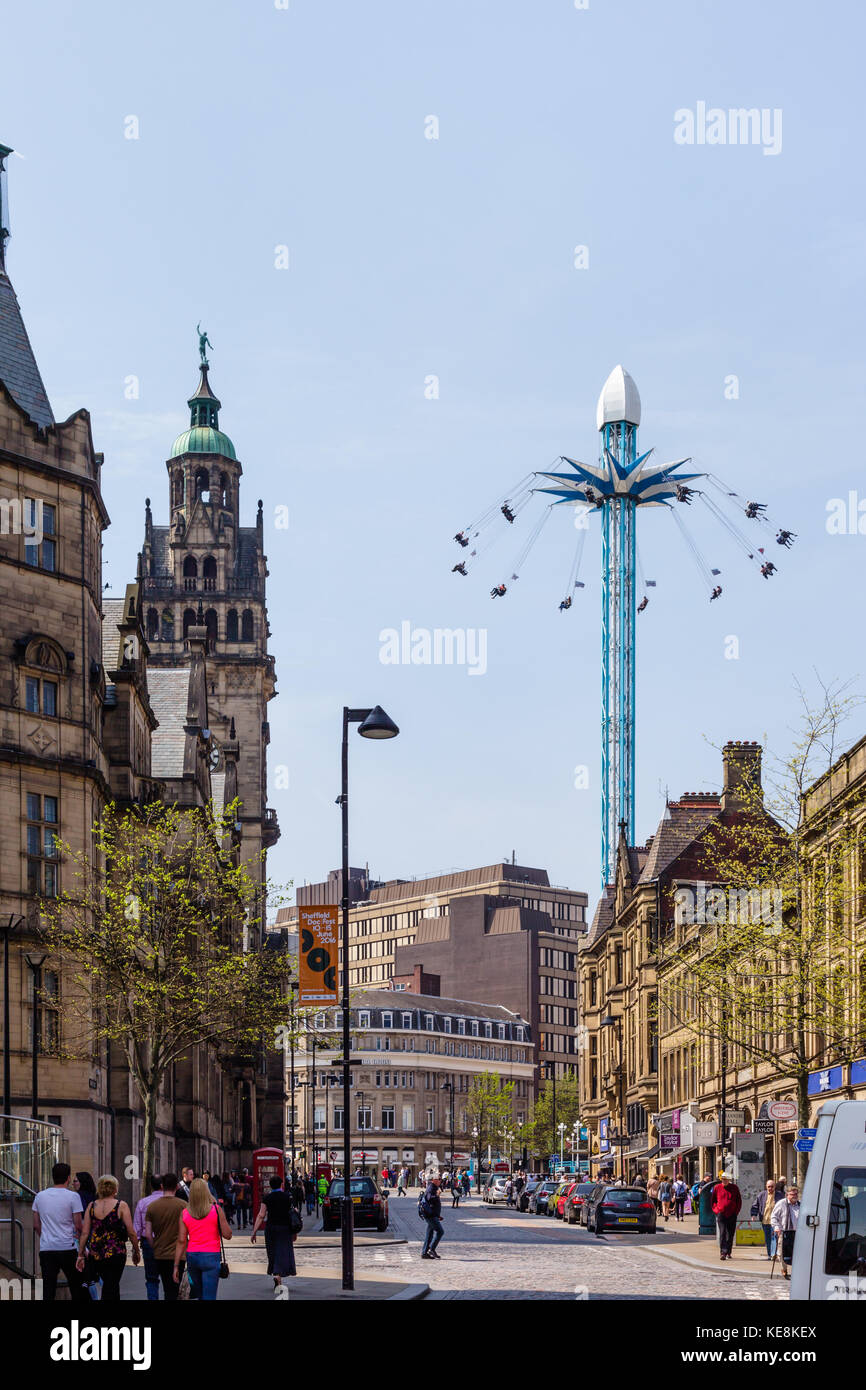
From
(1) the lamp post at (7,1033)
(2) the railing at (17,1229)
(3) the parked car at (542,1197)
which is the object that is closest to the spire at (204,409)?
(3) the parked car at (542,1197)

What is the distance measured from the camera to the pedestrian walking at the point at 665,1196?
65.8 metres

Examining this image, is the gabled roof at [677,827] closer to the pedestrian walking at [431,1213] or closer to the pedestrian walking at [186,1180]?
the pedestrian walking at [431,1213]

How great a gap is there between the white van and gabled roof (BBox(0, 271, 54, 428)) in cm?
3756

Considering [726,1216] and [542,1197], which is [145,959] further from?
[542,1197]

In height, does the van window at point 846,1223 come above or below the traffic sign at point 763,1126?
above

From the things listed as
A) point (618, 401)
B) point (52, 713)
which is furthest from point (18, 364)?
point (618, 401)

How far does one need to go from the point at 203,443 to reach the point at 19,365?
62.1 metres

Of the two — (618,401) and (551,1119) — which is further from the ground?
(618,401)

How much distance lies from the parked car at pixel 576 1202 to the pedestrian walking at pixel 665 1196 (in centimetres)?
294

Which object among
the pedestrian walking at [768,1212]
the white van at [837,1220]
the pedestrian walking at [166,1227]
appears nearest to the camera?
the white van at [837,1220]

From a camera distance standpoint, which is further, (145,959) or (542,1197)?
(542,1197)

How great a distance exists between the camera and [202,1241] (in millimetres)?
19812
